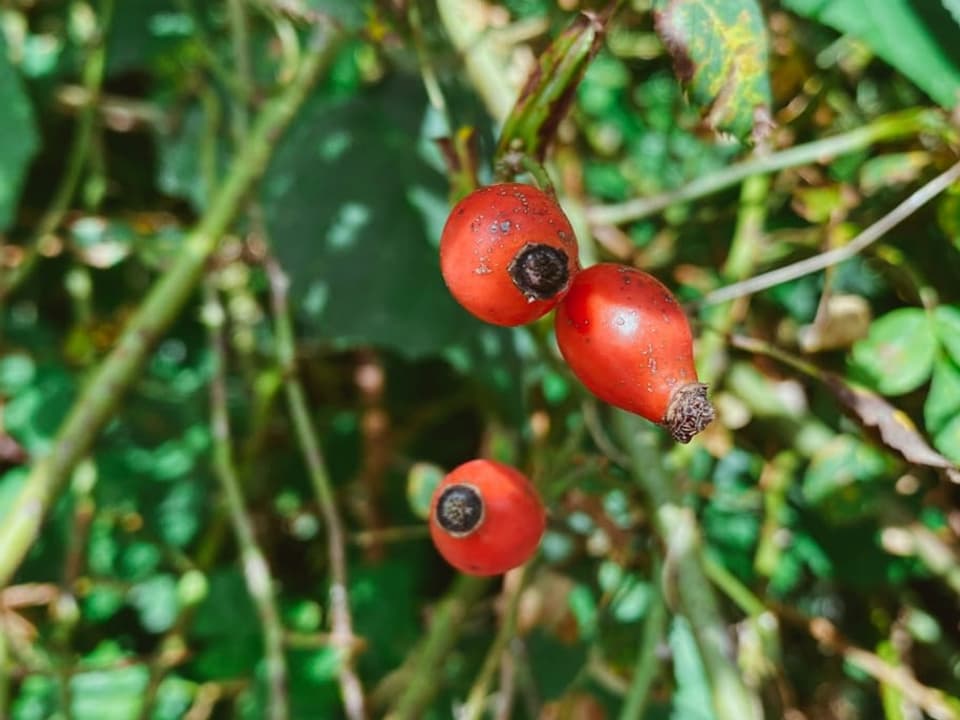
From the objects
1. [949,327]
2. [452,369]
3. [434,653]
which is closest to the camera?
[949,327]

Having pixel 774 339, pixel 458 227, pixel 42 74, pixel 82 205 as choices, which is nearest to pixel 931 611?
pixel 774 339

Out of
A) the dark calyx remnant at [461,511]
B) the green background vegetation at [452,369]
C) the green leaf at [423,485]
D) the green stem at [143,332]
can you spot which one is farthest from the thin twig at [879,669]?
the green stem at [143,332]

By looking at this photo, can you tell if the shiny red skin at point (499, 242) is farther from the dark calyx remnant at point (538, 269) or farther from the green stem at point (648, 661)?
the green stem at point (648, 661)

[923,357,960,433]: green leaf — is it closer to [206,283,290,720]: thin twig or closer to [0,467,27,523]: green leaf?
[206,283,290,720]: thin twig

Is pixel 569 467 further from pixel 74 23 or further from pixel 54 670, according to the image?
pixel 74 23

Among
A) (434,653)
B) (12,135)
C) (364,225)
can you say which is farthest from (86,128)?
(434,653)

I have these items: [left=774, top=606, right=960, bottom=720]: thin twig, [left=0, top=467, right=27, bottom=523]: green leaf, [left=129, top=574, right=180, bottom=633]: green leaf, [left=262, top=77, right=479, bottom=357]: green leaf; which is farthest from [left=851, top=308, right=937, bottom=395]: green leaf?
[left=0, top=467, right=27, bottom=523]: green leaf

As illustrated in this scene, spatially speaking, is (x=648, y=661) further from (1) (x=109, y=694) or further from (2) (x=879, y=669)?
(1) (x=109, y=694)
